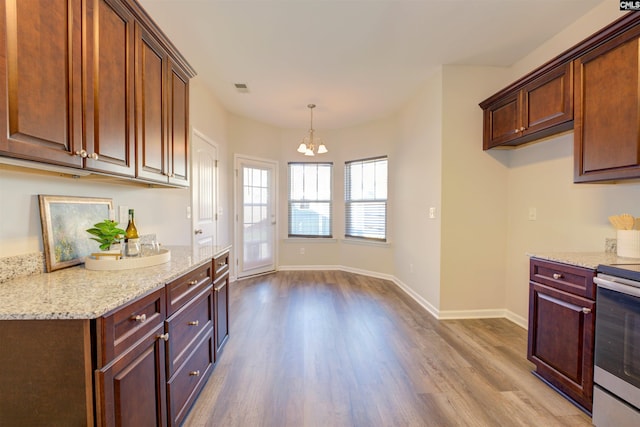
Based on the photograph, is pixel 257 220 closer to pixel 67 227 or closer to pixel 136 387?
pixel 67 227

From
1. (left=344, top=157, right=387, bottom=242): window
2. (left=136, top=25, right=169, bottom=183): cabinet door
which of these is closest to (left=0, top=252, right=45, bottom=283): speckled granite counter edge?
(left=136, top=25, right=169, bottom=183): cabinet door

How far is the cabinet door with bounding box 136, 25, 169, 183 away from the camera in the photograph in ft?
5.53

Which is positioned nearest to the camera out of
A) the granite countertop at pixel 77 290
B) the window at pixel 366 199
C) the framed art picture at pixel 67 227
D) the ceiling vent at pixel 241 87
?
the granite countertop at pixel 77 290

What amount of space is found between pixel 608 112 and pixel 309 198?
13.7 ft

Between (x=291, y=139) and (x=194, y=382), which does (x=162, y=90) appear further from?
(x=291, y=139)

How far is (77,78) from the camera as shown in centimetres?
123

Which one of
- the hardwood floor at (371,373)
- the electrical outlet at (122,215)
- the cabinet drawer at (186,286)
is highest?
the electrical outlet at (122,215)

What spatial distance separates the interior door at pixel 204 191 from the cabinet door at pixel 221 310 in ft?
3.75

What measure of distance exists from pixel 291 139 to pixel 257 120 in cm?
74

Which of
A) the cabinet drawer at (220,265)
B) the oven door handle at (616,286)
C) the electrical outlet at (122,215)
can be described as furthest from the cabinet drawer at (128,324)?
the oven door handle at (616,286)

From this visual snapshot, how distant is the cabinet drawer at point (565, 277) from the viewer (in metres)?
1.68

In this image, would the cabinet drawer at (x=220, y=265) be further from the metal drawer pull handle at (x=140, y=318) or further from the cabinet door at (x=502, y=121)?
the cabinet door at (x=502, y=121)

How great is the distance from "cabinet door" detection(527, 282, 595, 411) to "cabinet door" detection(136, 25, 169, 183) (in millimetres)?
2787

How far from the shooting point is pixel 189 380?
166 centimetres
